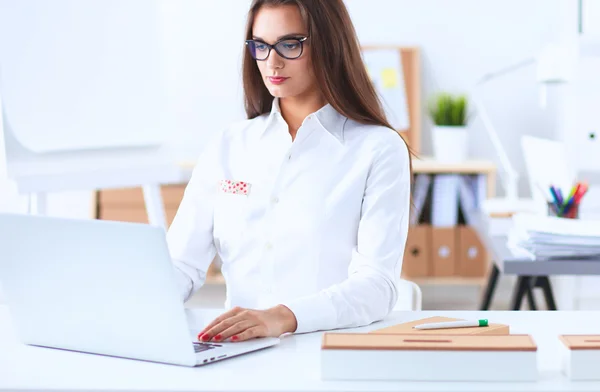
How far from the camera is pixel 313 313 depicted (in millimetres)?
1433

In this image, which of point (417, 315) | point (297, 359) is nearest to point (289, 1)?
point (417, 315)

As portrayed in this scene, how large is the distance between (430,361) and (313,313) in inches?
13.5

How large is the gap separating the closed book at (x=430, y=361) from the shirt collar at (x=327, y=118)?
727 mm

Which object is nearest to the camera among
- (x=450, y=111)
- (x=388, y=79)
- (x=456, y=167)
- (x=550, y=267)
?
(x=550, y=267)

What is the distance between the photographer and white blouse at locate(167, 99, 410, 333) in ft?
5.68

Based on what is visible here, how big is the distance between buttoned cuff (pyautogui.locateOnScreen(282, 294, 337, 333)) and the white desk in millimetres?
40

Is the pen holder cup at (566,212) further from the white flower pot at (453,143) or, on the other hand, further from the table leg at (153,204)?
Answer: the white flower pot at (453,143)

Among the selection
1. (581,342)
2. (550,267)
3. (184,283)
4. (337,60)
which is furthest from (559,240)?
(581,342)

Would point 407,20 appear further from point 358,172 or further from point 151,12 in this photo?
point 358,172

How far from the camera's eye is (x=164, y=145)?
9.06 ft

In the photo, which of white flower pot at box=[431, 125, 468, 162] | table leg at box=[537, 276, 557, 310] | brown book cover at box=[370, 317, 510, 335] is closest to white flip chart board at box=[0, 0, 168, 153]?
brown book cover at box=[370, 317, 510, 335]

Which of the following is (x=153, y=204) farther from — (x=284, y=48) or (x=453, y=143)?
(x=453, y=143)

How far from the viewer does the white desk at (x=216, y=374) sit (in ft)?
3.61

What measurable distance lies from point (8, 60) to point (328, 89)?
0.92m
